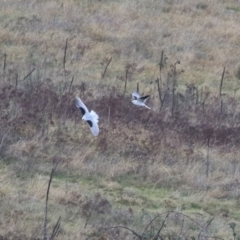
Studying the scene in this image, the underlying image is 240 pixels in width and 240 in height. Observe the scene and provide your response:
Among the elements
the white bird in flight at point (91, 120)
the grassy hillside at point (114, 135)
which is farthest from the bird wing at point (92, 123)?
the grassy hillside at point (114, 135)

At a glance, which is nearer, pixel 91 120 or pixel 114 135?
pixel 91 120

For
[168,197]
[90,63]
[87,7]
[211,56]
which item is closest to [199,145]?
[168,197]

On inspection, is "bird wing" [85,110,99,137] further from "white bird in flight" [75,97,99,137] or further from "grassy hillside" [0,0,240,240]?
"grassy hillside" [0,0,240,240]

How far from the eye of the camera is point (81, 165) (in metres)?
9.50

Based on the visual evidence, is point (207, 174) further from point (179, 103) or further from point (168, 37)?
point (168, 37)

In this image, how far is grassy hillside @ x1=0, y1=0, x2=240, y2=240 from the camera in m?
8.11

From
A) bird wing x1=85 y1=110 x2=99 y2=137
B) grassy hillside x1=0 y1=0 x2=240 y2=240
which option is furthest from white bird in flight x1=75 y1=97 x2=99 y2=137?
grassy hillside x1=0 y1=0 x2=240 y2=240

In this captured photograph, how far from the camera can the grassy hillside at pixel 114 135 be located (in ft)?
26.6

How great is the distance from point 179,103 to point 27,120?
9.93 feet

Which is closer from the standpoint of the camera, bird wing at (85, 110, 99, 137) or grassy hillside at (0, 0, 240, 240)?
grassy hillside at (0, 0, 240, 240)

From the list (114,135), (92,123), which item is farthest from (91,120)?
(114,135)

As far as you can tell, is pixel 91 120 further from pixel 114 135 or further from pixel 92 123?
A: pixel 114 135

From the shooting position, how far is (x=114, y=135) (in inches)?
407

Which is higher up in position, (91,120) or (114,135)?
(91,120)
